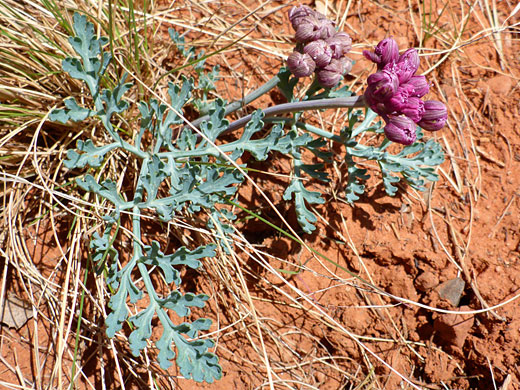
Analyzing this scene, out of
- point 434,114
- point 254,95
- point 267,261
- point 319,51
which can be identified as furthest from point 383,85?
point 267,261

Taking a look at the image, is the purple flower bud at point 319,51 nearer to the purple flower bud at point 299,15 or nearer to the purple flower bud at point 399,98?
the purple flower bud at point 299,15

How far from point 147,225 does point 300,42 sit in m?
1.61

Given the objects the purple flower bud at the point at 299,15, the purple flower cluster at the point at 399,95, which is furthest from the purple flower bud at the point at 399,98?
the purple flower bud at the point at 299,15

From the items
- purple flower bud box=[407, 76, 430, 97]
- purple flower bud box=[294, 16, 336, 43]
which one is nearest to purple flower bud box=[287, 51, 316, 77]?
purple flower bud box=[294, 16, 336, 43]

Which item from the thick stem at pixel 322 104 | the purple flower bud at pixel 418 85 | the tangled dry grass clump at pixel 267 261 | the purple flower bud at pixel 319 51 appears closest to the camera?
the purple flower bud at pixel 418 85

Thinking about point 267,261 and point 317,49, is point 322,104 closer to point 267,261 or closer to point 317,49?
point 317,49

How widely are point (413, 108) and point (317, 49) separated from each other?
674mm

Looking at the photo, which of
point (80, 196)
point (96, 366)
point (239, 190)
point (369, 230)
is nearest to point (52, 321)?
point (96, 366)

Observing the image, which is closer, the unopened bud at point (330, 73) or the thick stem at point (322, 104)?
the thick stem at point (322, 104)

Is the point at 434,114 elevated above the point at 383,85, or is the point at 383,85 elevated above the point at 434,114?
the point at 383,85

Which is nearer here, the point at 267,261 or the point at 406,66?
the point at 406,66

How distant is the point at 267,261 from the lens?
133 inches

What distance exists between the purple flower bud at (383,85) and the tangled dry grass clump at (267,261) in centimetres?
80

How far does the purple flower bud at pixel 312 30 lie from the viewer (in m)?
2.78
